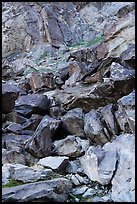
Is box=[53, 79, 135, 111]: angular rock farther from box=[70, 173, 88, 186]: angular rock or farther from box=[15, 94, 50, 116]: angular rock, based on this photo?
box=[70, 173, 88, 186]: angular rock

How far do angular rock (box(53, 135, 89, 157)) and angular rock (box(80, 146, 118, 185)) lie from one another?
407 millimetres

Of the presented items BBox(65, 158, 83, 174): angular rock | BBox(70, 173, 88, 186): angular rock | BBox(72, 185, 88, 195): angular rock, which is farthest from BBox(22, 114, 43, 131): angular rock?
BBox(72, 185, 88, 195): angular rock

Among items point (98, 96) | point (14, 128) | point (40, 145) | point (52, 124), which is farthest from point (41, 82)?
point (40, 145)

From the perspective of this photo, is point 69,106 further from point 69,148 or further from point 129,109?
point 129,109

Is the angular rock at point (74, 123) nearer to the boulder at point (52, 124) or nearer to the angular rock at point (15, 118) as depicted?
the boulder at point (52, 124)

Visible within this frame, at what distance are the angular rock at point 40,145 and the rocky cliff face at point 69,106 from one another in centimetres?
2

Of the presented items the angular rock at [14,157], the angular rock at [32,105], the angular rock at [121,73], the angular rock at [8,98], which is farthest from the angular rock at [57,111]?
the angular rock at [14,157]

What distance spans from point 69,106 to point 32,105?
1205 mm

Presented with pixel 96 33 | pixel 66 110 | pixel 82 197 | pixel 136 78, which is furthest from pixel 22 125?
pixel 96 33

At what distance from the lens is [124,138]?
6582 millimetres

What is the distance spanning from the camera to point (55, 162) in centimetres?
631

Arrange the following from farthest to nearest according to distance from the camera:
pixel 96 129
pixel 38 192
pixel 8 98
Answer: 1. pixel 8 98
2. pixel 96 129
3. pixel 38 192

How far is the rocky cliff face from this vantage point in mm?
5629

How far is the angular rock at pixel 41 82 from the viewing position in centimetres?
1226
